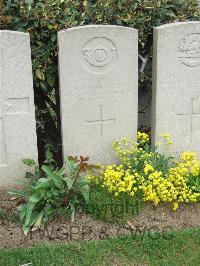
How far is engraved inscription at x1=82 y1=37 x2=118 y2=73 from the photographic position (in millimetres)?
4465

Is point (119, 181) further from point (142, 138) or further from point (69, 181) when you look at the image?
point (142, 138)

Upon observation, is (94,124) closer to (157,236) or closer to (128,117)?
(128,117)

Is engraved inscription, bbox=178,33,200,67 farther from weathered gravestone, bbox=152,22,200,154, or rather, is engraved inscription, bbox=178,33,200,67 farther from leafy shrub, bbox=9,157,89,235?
leafy shrub, bbox=9,157,89,235

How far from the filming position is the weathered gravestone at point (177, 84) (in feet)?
15.0

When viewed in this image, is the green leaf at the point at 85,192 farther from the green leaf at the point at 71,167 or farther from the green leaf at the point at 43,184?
the green leaf at the point at 43,184

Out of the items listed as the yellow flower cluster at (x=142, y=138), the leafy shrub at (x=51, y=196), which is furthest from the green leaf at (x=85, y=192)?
the yellow flower cluster at (x=142, y=138)

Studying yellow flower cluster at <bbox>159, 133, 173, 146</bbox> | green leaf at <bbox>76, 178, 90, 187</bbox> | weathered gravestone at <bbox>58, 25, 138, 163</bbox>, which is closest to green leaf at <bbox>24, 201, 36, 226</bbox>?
green leaf at <bbox>76, 178, 90, 187</bbox>

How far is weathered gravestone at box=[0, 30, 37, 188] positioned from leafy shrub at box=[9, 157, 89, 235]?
52 centimetres

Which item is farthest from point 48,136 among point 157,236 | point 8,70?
point 157,236

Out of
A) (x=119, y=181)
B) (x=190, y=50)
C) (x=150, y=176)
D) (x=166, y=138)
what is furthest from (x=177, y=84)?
(x=119, y=181)

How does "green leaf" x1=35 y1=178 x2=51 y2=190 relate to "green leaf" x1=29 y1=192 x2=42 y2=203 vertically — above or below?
above

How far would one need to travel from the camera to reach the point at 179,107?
484 cm

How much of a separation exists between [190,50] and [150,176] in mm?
1306

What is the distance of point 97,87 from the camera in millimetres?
4609
